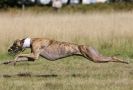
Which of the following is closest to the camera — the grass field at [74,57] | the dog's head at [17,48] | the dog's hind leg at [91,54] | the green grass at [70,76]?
the green grass at [70,76]

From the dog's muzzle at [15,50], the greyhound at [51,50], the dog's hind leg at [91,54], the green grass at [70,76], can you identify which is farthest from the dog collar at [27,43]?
the dog's hind leg at [91,54]

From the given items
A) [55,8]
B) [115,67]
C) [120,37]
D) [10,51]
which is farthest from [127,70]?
[55,8]

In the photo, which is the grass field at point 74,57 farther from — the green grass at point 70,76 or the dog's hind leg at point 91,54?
the dog's hind leg at point 91,54

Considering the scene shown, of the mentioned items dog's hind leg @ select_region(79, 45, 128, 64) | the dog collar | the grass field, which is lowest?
the grass field

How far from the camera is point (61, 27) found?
18.2 metres

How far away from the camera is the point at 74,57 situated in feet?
48.6

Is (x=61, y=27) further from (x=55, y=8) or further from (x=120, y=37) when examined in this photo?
(x=55, y=8)

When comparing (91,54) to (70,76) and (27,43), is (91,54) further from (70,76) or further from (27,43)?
(27,43)

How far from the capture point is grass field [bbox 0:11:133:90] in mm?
9617

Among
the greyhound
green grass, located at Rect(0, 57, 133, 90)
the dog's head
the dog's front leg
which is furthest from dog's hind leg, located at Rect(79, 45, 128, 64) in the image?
the dog's head

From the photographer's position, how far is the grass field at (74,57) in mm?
9617

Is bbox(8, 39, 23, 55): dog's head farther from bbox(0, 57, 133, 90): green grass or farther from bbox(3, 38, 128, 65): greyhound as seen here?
bbox(0, 57, 133, 90): green grass

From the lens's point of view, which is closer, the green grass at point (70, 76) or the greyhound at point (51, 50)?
the green grass at point (70, 76)

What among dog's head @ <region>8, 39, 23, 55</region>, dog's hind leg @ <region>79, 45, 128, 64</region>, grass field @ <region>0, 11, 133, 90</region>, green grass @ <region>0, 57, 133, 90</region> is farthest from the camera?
dog's hind leg @ <region>79, 45, 128, 64</region>
